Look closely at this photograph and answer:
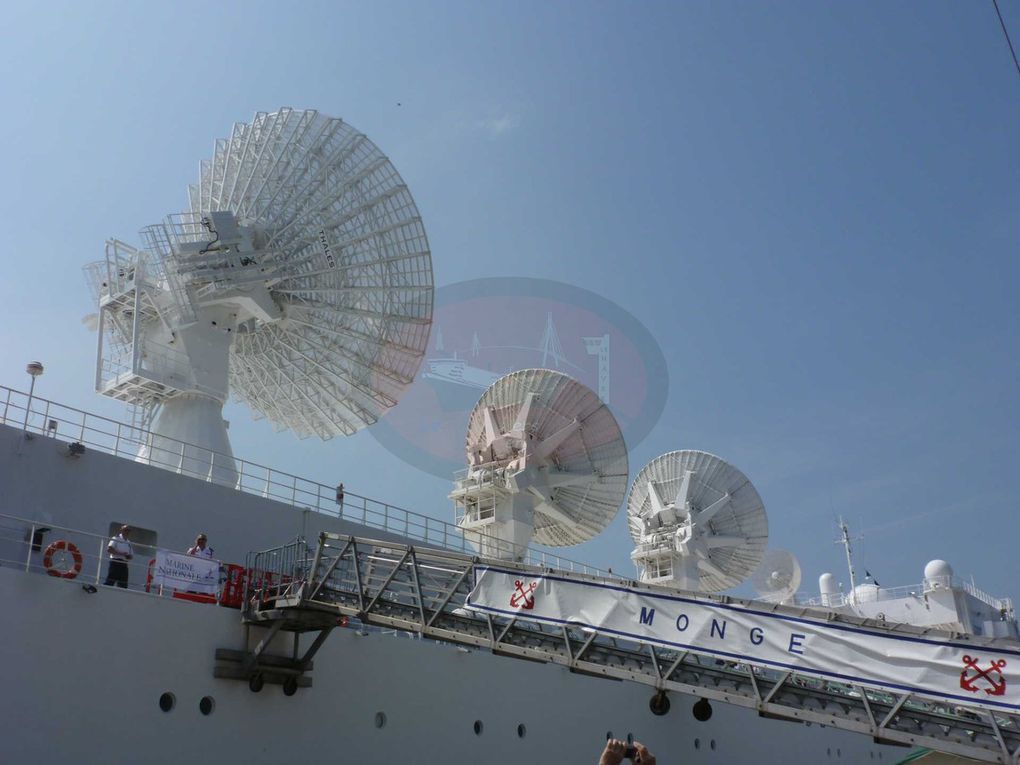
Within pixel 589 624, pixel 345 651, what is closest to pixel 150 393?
pixel 345 651

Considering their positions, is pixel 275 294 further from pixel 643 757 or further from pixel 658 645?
pixel 643 757

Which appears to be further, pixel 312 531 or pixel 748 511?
pixel 748 511

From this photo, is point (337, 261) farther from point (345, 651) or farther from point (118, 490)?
point (345, 651)

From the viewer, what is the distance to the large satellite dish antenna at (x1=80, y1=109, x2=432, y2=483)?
A: 89.8ft

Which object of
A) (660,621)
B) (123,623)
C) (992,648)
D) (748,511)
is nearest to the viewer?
(992,648)

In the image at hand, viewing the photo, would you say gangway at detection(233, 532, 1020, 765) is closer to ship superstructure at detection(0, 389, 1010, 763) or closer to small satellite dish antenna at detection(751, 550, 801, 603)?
ship superstructure at detection(0, 389, 1010, 763)

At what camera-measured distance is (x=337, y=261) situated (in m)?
31.0

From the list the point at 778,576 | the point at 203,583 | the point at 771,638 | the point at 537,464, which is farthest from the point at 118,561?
the point at 778,576

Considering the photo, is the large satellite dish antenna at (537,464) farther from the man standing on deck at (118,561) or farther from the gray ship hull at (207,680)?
the man standing on deck at (118,561)

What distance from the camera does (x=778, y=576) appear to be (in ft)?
186

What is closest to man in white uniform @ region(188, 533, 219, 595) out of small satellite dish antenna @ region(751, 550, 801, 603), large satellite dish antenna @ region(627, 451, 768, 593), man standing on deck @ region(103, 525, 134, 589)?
man standing on deck @ region(103, 525, 134, 589)

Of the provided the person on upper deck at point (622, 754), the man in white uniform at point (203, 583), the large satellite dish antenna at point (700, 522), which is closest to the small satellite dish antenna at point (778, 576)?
the large satellite dish antenna at point (700, 522)

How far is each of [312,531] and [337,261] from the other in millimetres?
9923

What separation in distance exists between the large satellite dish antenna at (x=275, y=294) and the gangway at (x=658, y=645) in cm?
946
